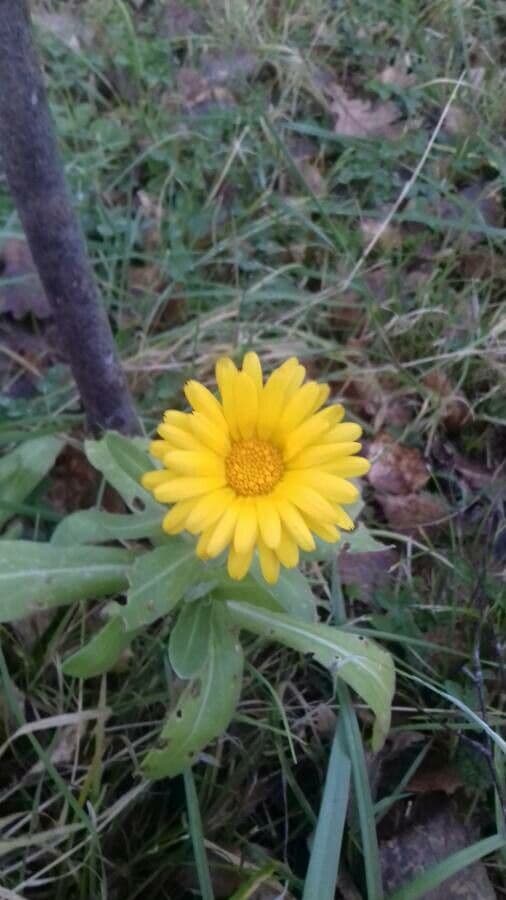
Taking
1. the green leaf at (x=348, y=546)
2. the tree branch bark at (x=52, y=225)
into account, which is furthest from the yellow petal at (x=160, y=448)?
the tree branch bark at (x=52, y=225)

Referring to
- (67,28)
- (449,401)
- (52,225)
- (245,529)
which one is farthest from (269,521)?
(67,28)

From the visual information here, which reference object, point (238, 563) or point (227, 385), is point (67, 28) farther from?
point (238, 563)

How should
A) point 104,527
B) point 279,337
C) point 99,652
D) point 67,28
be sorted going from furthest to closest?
point 67,28
point 279,337
point 104,527
point 99,652

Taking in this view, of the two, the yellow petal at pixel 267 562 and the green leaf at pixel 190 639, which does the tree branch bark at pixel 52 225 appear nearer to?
the green leaf at pixel 190 639

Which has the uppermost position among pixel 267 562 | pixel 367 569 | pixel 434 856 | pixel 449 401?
pixel 267 562

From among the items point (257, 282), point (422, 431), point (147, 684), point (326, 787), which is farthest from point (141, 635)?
point (257, 282)

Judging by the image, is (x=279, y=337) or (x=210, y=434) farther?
(x=279, y=337)
